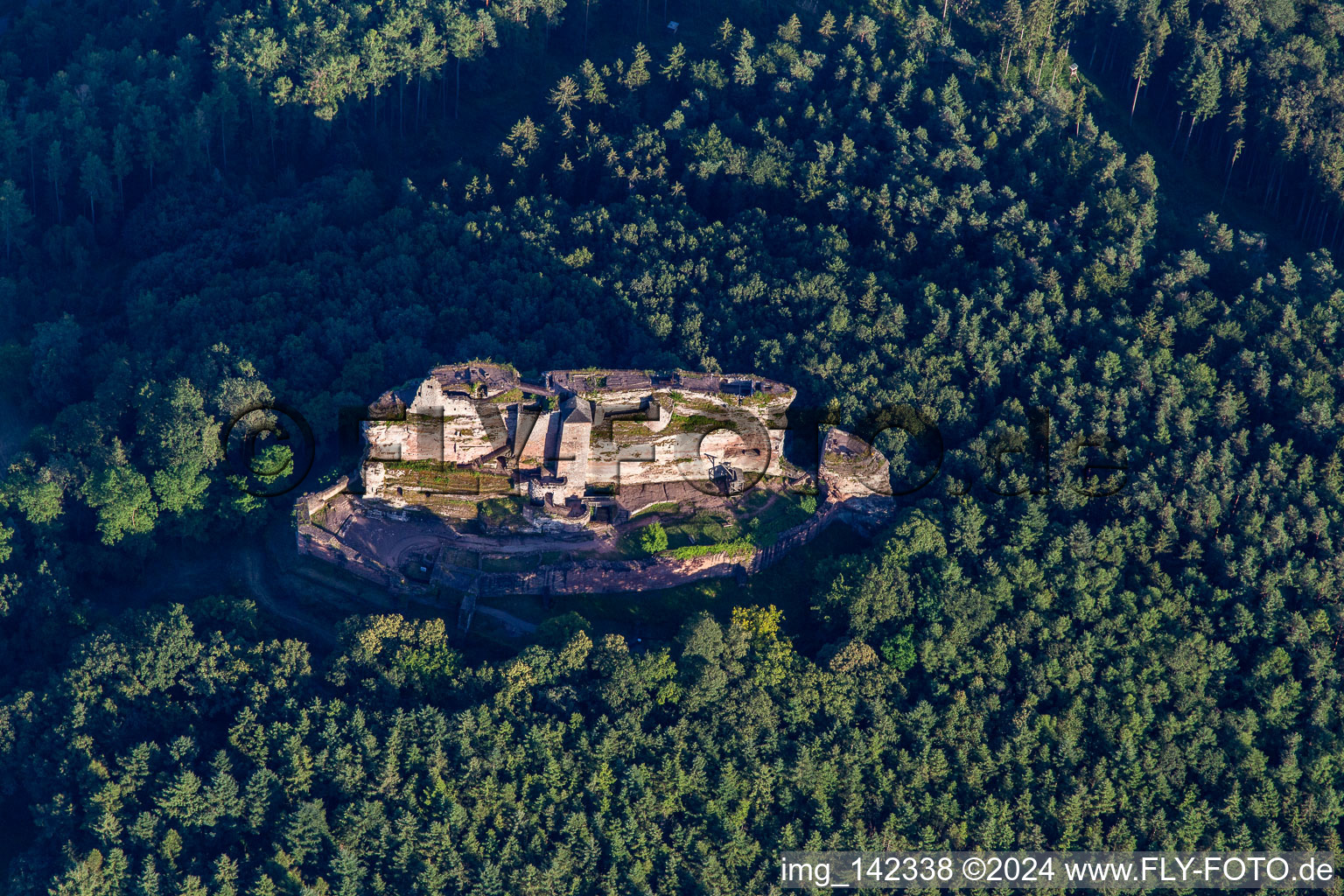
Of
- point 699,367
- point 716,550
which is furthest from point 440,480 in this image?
point 699,367

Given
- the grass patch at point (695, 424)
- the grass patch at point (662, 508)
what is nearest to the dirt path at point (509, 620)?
the grass patch at point (662, 508)

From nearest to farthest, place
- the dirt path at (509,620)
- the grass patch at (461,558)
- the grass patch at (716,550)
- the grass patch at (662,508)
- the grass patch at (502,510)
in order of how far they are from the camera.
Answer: the dirt path at (509,620)
the grass patch at (461,558)
the grass patch at (716,550)
the grass patch at (502,510)
the grass patch at (662,508)

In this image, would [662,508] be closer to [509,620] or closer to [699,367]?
[509,620]

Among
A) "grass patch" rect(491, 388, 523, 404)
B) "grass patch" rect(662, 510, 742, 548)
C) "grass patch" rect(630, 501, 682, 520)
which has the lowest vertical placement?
"grass patch" rect(662, 510, 742, 548)

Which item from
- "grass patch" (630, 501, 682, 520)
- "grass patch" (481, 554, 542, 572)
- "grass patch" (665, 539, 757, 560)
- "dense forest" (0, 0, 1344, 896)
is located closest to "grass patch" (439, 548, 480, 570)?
"grass patch" (481, 554, 542, 572)

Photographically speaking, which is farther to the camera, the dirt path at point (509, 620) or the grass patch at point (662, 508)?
the grass patch at point (662, 508)

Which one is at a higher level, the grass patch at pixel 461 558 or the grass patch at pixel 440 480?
the grass patch at pixel 440 480

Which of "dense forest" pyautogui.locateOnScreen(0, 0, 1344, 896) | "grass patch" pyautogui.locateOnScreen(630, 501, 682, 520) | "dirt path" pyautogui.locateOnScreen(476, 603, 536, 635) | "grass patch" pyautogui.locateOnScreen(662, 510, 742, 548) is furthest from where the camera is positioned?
"grass patch" pyautogui.locateOnScreen(630, 501, 682, 520)

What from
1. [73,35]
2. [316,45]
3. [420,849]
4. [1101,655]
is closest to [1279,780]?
[1101,655]

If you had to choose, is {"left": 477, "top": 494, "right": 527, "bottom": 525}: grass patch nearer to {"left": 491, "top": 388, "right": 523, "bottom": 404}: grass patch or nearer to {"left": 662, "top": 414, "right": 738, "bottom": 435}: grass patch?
{"left": 491, "top": 388, "right": 523, "bottom": 404}: grass patch

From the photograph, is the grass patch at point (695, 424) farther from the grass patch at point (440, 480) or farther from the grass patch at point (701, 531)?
the grass patch at point (440, 480)
